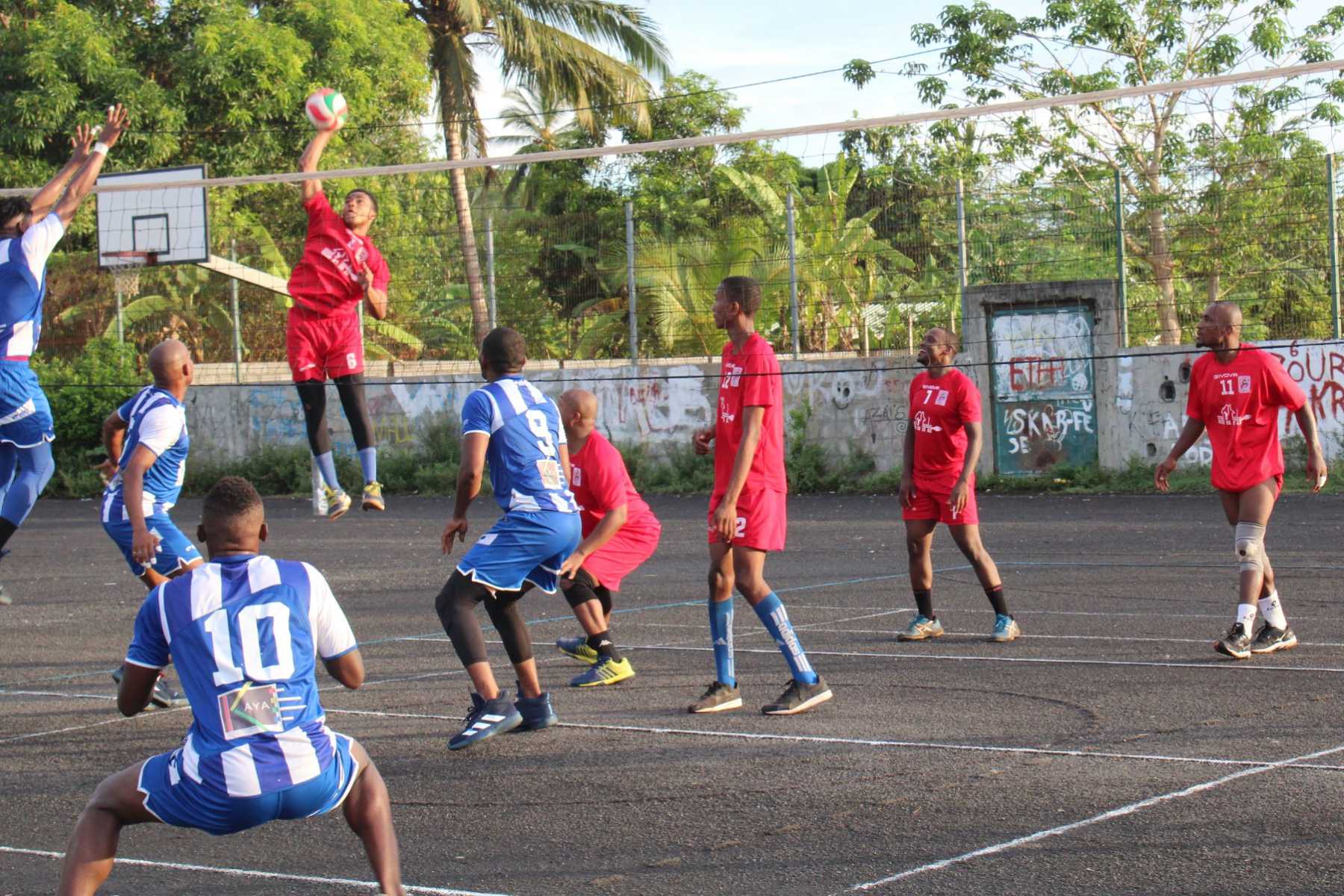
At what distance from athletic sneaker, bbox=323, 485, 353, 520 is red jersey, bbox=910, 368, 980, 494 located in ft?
11.9

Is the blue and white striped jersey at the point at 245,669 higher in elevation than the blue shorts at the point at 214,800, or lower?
higher

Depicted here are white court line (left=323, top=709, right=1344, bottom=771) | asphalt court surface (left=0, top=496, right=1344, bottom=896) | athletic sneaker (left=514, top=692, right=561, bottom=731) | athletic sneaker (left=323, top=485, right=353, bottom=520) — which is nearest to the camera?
asphalt court surface (left=0, top=496, right=1344, bottom=896)

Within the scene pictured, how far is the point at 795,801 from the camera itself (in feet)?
18.6

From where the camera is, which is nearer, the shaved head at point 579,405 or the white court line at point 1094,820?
the white court line at point 1094,820

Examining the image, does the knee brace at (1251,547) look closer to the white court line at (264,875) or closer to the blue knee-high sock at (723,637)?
the blue knee-high sock at (723,637)

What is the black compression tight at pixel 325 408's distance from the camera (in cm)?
948

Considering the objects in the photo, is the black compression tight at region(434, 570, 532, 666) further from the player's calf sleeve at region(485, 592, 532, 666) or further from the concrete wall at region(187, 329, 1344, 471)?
the concrete wall at region(187, 329, 1344, 471)

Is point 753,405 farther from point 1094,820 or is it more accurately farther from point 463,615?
point 1094,820

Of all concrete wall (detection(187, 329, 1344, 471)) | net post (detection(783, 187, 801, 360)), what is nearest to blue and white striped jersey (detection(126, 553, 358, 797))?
concrete wall (detection(187, 329, 1344, 471))

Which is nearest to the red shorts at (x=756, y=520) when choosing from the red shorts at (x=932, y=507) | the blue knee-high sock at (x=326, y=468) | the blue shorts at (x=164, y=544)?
the red shorts at (x=932, y=507)

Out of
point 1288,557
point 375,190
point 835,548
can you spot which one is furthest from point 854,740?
point 375,190

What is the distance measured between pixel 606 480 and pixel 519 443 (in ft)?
5.98

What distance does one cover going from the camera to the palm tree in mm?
31172

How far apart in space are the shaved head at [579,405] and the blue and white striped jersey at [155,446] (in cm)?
211
